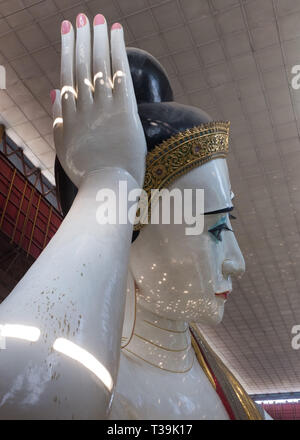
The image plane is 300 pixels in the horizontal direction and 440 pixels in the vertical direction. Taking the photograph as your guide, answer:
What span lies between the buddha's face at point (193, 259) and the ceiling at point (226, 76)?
179 inches

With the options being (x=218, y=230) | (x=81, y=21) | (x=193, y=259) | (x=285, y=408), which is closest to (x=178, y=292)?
(x=193, y=259)

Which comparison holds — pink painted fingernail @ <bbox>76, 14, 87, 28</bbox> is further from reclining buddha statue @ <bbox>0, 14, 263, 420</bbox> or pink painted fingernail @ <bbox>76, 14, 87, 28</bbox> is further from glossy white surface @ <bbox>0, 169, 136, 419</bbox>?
glossy white surface @ <bbox>0, 169, 136, 419</bbox>

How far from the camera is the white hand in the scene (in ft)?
3.61

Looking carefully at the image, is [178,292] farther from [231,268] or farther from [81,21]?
[81,21]

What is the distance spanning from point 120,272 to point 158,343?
624mm

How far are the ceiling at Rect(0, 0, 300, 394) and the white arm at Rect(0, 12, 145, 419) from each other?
15.4 ft

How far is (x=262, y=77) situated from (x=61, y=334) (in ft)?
19.7

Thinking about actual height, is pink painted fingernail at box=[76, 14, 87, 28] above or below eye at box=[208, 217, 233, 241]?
above


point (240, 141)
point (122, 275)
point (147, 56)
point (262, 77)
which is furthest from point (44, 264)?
point (240, 141)

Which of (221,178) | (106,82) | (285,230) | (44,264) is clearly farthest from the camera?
(285,230)

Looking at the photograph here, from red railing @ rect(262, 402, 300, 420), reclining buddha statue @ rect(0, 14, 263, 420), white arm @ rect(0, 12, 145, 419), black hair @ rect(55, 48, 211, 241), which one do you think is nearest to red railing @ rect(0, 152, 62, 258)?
black hair @ rect(55, 48, 211, 241)

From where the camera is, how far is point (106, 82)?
116cm

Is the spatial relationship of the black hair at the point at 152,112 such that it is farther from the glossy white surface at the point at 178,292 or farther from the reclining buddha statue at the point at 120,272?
the glossy white surface at the point at 178,292

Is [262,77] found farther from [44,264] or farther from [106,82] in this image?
[44,264]
